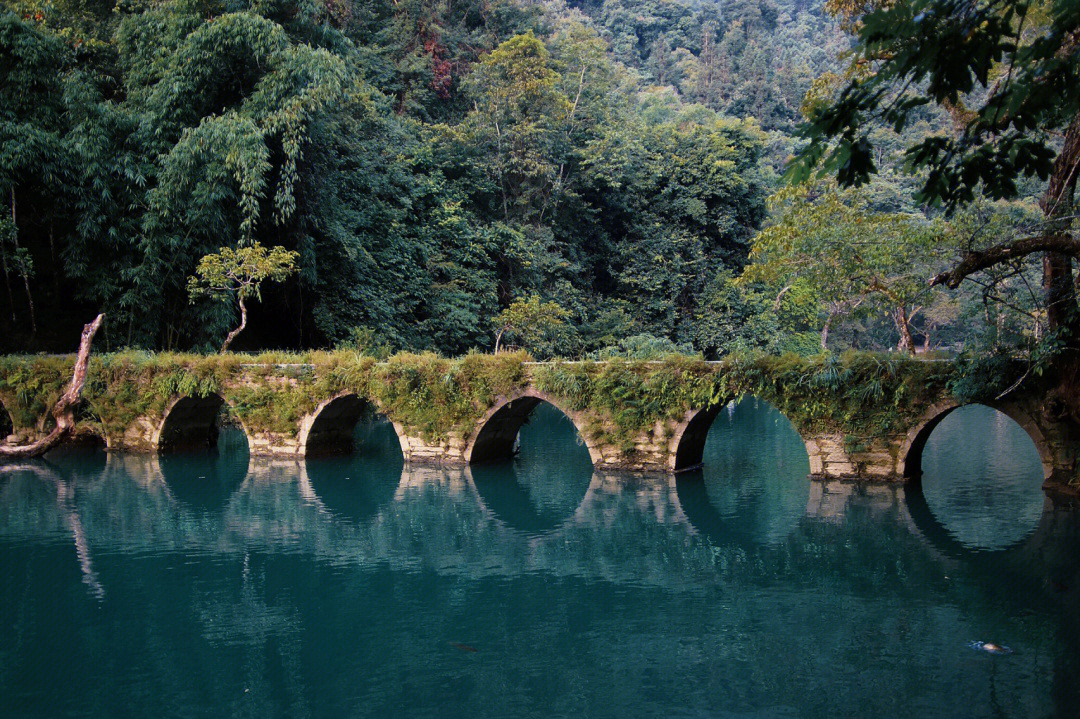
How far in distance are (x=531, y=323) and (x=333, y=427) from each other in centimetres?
850

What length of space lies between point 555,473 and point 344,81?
9.84 meters

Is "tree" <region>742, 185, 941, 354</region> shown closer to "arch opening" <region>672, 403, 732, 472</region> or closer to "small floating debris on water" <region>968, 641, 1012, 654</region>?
"arch opening" <region>672, 403, 732, 472</region>

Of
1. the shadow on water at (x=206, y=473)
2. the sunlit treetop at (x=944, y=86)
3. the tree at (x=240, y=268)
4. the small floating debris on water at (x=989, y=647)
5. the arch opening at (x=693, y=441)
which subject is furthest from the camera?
the tree at (x=240, y=268)

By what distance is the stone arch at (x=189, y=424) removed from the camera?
674 inches

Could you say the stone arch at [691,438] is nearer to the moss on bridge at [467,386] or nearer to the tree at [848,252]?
the moss on bridge at [467,386]

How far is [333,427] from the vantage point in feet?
55.5

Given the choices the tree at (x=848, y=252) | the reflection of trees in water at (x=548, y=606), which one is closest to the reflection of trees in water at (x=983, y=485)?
the reflection of trees in water at (x=548, y=606)

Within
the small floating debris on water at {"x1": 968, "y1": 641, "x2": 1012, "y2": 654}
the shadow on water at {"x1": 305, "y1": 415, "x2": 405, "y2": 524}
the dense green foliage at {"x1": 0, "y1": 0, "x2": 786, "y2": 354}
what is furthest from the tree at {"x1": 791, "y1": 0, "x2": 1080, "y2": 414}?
the dense green foliage at {"x1": 0, "y1": 0, "x2": 786, "y2": 354}

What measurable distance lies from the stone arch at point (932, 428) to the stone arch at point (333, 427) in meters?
8.01

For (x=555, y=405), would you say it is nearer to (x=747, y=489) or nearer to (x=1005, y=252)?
(x=747, y=489)

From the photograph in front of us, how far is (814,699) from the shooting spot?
624 centimetres

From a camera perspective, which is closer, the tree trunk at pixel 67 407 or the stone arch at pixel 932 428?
the stone arch at pixel 932 428

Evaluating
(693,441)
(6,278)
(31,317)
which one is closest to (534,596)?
(693,441)

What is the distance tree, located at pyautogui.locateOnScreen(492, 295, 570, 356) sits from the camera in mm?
23844
